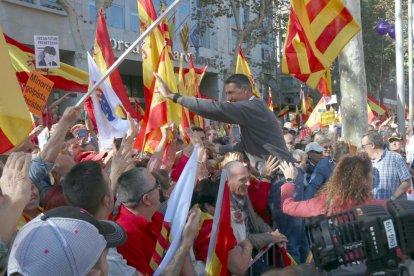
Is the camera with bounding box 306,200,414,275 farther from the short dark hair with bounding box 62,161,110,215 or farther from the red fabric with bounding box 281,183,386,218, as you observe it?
the red fabric with bounding box 281,183,386,218

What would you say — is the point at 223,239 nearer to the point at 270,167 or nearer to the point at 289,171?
the point at 289,171

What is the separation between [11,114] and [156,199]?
1.03 metres

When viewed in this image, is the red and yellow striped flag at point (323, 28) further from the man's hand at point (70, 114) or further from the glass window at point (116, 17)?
the glass window at point (116, 17)

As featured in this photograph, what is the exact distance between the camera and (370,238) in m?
1.98

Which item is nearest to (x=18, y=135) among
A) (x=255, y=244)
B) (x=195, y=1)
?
(x=255, y=244)

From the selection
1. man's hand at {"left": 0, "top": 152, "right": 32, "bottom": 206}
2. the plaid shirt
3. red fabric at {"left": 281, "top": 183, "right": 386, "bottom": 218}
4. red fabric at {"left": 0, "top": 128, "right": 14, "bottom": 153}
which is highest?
red fabric at {"left": 0, "top": 128, "right": 14, "bottom": 153}

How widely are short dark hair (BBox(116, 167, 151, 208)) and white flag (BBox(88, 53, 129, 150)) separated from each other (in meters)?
2.38

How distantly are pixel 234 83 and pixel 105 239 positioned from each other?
2945mm

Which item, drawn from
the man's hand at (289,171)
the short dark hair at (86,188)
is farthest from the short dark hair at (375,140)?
the short dark hair at (86,188)

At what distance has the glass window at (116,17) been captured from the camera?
26094 mm

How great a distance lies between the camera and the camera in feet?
6.52

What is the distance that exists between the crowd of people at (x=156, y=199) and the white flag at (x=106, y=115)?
1.07 ft

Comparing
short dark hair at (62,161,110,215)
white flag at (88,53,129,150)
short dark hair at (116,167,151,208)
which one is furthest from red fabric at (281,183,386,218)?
white flag at (88,53,129,150)

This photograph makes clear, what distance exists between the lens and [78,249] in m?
2.12
